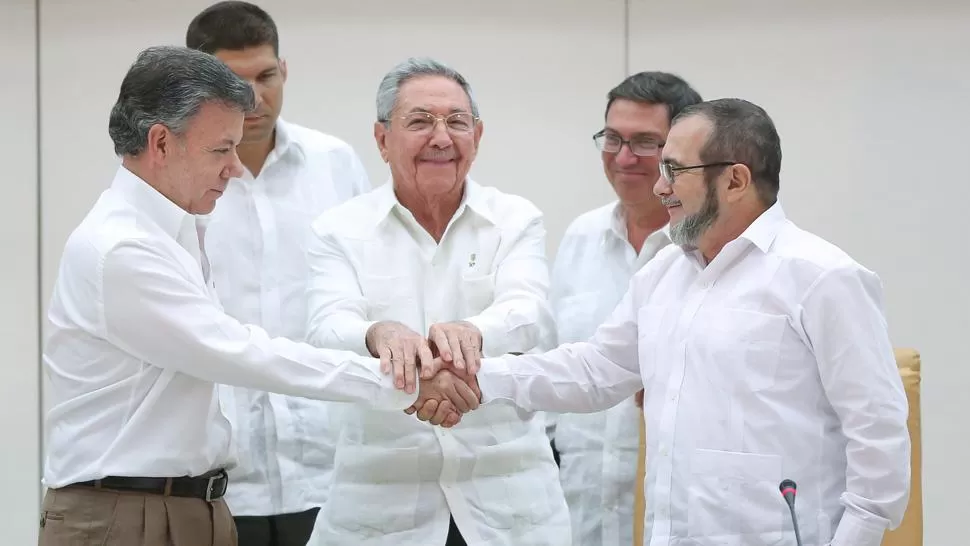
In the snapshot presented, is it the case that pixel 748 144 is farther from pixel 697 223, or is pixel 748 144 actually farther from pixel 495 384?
pixel 495 384

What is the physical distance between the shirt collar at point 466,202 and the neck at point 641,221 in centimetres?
58

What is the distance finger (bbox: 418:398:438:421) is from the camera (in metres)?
2.83

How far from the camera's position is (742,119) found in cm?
260

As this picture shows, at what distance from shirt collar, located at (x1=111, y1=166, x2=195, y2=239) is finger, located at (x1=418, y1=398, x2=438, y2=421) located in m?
0.69

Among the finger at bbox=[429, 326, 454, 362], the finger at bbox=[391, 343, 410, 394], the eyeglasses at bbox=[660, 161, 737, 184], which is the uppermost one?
the eyeglasses at bbox=[660, 161, 737, 184]

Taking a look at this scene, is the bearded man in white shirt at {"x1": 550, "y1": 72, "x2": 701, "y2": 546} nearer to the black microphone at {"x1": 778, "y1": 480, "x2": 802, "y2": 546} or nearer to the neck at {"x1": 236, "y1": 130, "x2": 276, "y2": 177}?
the neck at {"x1": 236, "y1": 130, "x2": 276, "y2": 177}

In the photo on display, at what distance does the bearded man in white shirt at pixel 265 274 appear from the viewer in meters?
3.37

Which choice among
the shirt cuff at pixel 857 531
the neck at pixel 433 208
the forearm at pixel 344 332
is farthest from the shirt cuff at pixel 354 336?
the shirt cuff at pixel 857 531

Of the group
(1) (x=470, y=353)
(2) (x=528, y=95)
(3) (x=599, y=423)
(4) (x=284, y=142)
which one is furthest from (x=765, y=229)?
(2) (x=528, y=95)

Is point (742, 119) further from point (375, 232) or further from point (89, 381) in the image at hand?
point (89, 381)

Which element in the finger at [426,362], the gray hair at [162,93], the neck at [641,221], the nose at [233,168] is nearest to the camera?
the gray hair at [162,93]

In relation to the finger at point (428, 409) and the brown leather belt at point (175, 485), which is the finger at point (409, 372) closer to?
the finger at point (428, 409)

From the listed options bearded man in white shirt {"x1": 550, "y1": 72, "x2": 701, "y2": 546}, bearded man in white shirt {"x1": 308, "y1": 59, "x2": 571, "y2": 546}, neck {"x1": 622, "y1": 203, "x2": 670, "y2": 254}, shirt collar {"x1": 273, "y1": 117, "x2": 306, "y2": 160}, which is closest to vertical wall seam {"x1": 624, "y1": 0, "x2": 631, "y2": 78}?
bearded man in white shirt {"x1": 550, "y1": 72, "x2": 701, "y2": 546}

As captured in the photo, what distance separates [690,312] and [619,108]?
Result: 1.10 metres
